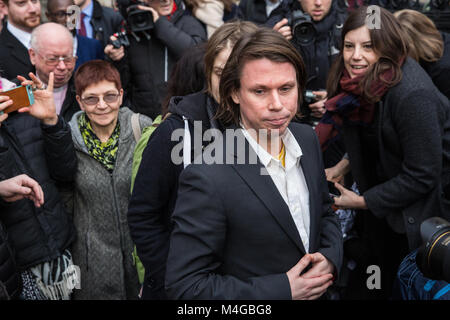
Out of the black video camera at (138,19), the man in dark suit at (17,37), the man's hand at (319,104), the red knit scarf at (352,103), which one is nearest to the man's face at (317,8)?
the man's hand at (319,104)

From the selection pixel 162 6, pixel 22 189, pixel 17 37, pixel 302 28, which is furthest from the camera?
pixel 162 6

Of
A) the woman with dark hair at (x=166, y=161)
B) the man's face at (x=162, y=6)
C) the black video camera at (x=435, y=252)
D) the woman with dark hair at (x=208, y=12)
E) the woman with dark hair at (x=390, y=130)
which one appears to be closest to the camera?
the black video camera at (x=435, y=252)

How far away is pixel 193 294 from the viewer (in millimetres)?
1448

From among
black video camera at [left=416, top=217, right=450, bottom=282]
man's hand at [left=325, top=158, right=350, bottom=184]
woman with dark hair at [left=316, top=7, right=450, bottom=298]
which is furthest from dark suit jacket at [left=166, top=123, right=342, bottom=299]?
man's hand at [left=325, top=158, right=350, bottom=184]

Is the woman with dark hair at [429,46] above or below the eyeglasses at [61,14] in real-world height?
below

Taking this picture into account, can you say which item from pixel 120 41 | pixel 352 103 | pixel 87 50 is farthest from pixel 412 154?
pixel 87 50

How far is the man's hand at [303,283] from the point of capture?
152 cm

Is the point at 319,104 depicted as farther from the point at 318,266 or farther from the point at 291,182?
the point at 318,266

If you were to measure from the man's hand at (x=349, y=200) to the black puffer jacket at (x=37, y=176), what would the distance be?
Result: 4.72 feet

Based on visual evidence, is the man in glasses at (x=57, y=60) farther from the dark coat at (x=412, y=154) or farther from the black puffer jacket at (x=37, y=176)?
the dark coat at (x=412, y=154)

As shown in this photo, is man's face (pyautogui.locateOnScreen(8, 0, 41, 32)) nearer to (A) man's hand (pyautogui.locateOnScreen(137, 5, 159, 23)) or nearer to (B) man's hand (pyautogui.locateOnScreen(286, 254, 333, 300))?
(A) man's hand (pyautogui.locateOnScreen(137, 5, 159, 23))

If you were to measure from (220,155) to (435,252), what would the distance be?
0.87 m

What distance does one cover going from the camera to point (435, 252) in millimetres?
1755
